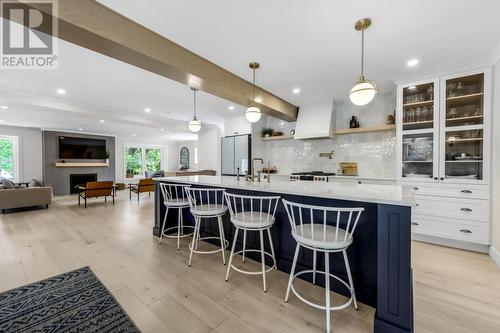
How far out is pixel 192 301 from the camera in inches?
72.0

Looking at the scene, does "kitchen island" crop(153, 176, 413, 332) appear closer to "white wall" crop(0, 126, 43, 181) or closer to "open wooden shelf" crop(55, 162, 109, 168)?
"open wooden shelf" crop(55, 162, 109, 168)

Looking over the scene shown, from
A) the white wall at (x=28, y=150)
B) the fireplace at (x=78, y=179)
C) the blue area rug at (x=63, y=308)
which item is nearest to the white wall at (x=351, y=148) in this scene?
the blue area rug at (x=63, y=308)

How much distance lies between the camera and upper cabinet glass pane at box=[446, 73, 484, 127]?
295cm

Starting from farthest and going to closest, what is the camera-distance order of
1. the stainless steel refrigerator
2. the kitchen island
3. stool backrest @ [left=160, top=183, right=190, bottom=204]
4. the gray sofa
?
1. the stainless steel refrigerator
2. the gray sofa
3. stool backrest @ [left=160, top=183, right=190, bottom=204]
4. the kitchen island

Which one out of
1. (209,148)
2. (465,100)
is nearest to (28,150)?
(209,148)

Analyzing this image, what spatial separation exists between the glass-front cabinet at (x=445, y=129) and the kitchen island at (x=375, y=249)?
A: 1994 mm

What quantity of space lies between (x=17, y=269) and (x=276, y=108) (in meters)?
4.39

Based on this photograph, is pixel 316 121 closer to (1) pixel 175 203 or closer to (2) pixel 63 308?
(1) pixel 175 203

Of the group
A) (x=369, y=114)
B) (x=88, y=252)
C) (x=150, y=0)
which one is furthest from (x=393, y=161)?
(x=88, y=252)

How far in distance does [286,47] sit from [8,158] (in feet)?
33.0

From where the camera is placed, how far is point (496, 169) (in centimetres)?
268

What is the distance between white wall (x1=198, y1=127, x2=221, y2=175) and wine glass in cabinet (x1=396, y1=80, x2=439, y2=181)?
528cm

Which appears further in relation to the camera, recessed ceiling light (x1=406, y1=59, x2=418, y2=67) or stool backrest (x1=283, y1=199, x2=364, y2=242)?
recessed ceiling light (x1=406, y1=59, x2=418, y2=67)

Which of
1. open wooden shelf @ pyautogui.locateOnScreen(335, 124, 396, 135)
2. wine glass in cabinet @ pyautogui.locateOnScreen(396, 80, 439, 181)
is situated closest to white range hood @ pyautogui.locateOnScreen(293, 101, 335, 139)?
open wooden shelf @ pyautogui.locateOnScreen(335, 124, 396, 135)
